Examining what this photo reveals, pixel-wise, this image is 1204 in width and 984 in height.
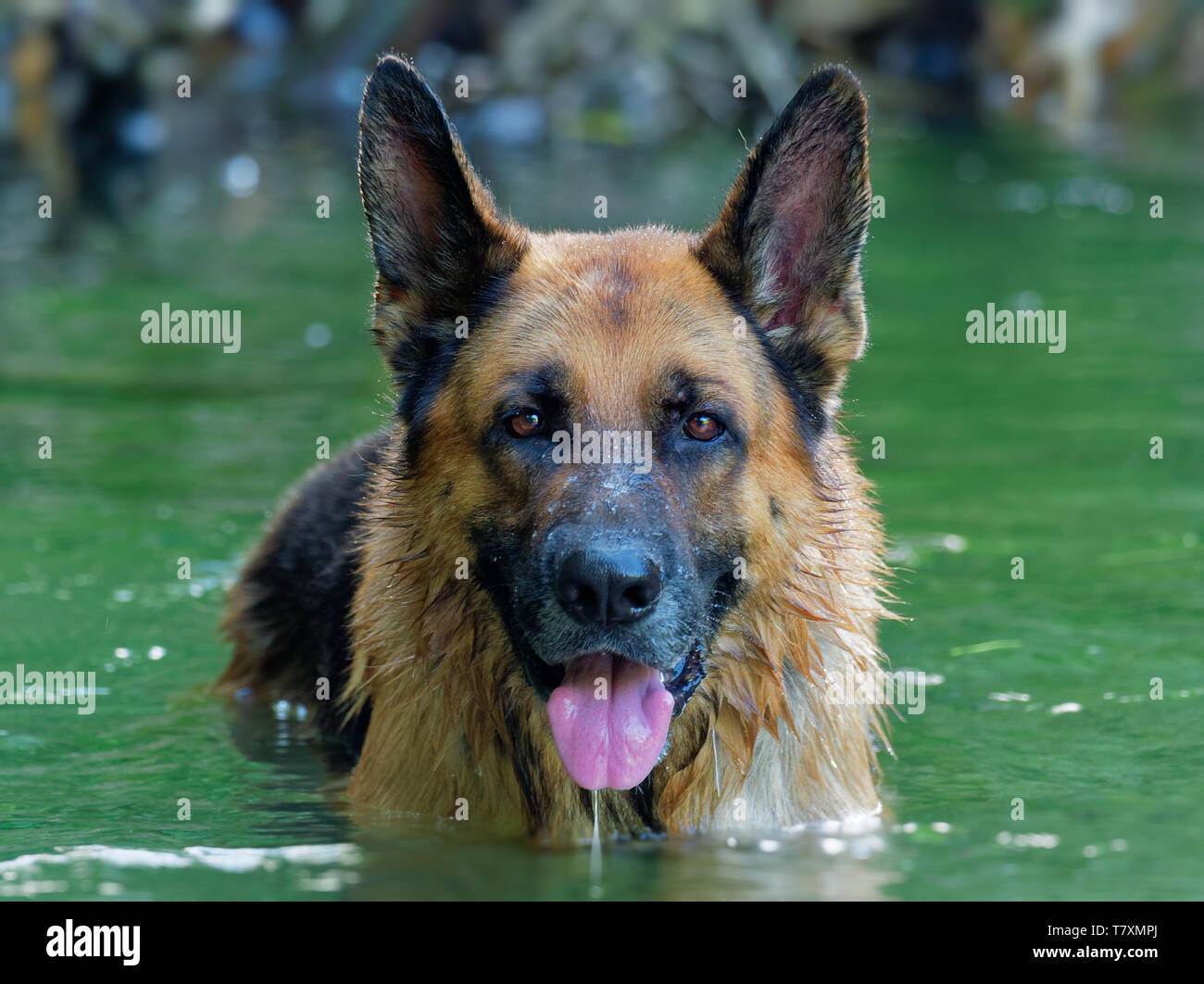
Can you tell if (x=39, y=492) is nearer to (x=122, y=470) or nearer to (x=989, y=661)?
(x=122, y=470)

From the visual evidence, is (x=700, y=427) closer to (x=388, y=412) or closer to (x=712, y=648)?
(x=712, y=648)

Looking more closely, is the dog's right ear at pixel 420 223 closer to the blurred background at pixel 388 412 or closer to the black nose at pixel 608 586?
the black nose at pixel 608 586

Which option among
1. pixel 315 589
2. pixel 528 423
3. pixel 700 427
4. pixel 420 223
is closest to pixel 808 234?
pixel 700 427

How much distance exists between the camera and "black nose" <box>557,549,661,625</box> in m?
4.88

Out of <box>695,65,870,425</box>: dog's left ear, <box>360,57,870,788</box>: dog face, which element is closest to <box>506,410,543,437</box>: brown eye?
<box>360,57,870,788</box>: dog face

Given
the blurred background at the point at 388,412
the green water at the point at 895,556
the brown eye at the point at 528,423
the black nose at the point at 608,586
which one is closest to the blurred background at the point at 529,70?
the blurred background at the point at 388,412

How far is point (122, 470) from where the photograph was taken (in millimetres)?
10398

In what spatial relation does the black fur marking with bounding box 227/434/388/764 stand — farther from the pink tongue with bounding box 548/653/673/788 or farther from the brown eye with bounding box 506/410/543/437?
the pink tongue with bounding box 548/653/673/788

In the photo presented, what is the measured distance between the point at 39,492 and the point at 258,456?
138 centimetres

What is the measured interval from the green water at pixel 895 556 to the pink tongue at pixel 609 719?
388 mm

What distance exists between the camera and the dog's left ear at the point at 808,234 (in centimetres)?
552

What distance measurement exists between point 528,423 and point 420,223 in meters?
0.89

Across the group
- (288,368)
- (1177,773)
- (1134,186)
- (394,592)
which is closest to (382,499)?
(394,592)

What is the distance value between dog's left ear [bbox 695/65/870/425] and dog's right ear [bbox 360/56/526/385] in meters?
0.76
